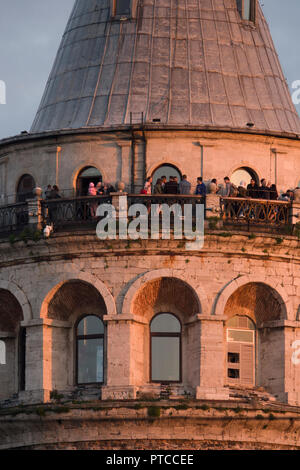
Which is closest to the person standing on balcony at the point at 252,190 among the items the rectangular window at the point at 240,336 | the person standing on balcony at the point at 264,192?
the person standing on balcony at the point at 264,192

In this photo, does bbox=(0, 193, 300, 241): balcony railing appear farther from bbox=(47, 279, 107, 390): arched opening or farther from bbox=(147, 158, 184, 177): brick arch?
bbox=(47, 279, 107, 390): arched opening

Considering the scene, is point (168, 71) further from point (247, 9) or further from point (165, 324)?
point (165, 324)

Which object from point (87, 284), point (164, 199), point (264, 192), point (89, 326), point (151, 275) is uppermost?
point (264, 192)

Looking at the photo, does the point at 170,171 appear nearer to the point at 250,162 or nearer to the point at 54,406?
the point at 250,162

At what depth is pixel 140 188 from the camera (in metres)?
64.2

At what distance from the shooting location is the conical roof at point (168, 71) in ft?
216

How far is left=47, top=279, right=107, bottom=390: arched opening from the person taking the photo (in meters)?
63.0

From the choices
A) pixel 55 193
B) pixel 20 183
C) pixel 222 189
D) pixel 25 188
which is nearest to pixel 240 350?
pixel 222 189

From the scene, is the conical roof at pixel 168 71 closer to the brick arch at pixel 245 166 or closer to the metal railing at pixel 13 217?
the brick arch at pixel 245 166

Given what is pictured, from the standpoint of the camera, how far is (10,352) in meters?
65.0

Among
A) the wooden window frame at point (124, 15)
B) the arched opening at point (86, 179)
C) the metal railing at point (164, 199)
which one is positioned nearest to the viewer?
the metal railing at point (164, 199)

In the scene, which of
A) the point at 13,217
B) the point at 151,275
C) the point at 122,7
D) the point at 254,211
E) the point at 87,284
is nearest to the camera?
the point at 151,275

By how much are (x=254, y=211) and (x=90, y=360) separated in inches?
288

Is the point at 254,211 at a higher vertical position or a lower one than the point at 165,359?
higher
